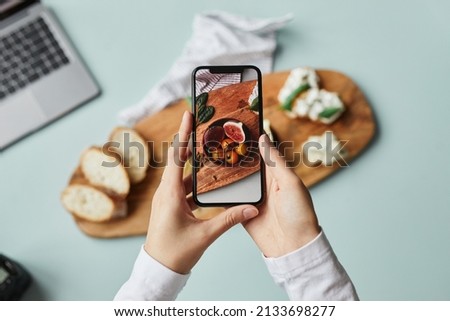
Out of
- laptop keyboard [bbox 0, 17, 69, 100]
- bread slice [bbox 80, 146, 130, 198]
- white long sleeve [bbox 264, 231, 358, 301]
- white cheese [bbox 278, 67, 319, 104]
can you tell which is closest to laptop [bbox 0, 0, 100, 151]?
laptop keyboard [bbox 0, 17, 69, 100]

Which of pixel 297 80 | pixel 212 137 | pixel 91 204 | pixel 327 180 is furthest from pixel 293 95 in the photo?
pixel 91 204

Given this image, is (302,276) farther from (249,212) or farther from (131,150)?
(131,150)

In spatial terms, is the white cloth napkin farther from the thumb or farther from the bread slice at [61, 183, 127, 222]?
the thumb

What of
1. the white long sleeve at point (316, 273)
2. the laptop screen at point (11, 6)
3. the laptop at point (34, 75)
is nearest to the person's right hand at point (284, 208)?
the white long sleeve at point (316, 273)

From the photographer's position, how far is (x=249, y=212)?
0.71 m

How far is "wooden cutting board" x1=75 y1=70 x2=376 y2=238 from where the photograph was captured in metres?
0.94

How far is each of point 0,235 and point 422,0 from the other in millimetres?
882

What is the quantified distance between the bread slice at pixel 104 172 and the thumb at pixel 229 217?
27cm

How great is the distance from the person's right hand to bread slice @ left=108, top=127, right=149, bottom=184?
0.95ft

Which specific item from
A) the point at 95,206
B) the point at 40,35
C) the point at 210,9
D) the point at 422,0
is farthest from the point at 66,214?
the point at 422,0

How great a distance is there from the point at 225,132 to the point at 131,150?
296 mm

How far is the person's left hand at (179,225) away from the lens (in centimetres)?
69

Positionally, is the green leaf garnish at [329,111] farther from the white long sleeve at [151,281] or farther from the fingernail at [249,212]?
the white long sleeve at [151,281]

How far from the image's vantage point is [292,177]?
69cm
